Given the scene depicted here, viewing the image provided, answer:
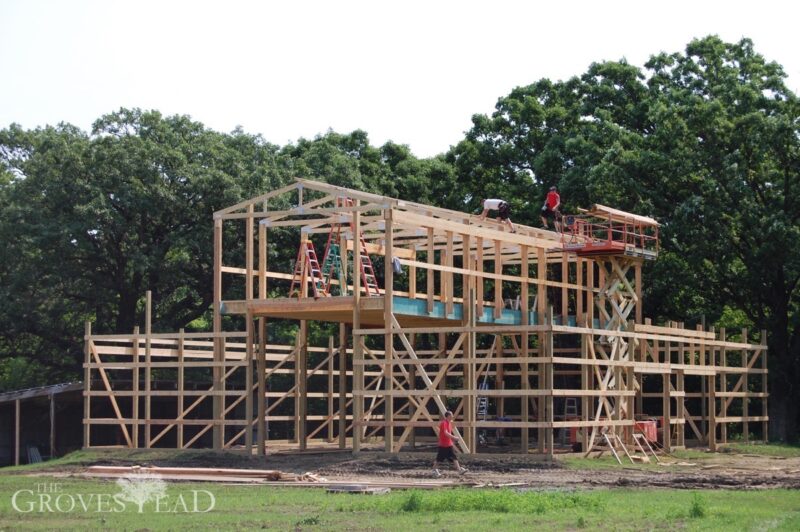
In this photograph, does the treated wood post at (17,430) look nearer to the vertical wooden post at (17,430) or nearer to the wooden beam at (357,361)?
the vertical wooden post at (17,430)

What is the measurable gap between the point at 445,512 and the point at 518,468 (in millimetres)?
8907

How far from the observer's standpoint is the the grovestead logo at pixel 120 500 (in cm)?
2036

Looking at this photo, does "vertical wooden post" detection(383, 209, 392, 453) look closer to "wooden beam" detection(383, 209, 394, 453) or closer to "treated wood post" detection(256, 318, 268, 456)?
"wooden beam" detection(383, 209, 394, 453)

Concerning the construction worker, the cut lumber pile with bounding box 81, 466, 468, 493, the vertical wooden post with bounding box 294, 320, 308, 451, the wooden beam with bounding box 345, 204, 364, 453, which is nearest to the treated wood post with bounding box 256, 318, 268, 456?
the vertical wooden post with bounding box 294, 320, 308, 451

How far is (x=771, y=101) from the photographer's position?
4084cm

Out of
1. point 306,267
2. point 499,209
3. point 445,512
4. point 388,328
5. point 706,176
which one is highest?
point 706,176

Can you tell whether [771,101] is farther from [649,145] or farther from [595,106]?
[595,106]

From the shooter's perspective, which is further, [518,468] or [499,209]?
[499,209]

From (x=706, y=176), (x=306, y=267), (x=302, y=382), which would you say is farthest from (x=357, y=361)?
(x=706, y=176)

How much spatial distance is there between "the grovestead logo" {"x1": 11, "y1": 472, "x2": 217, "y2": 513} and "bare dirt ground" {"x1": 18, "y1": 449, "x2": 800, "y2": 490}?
3.90 meters

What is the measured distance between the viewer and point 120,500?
21656mm

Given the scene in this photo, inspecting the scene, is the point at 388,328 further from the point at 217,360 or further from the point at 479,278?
the point at 217,360

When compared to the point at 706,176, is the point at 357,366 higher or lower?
lower

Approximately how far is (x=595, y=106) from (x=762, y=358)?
11887 millimetres
